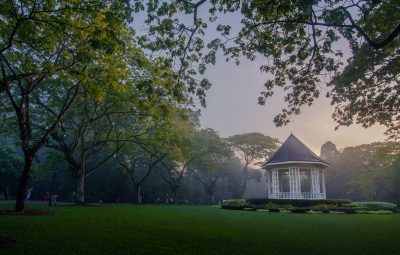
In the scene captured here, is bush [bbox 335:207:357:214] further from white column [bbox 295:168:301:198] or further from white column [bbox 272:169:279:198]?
white column [bbox 272:169:279:198]

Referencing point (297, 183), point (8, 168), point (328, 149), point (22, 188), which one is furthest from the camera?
Result: point (328, 149)

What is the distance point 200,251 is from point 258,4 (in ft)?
22.8

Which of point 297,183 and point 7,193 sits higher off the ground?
point 297,183

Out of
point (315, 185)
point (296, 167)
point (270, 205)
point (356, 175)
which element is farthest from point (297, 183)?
point (356, 175)

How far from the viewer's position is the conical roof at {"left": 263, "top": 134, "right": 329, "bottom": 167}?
112 feet

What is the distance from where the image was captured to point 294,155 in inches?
1363

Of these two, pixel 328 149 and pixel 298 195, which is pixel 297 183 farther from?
pixel 328 149

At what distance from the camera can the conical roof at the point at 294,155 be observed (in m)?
34.2

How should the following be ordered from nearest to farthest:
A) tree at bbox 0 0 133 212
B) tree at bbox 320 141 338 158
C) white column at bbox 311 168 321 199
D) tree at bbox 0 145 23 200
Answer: tree at bbox 0 0 133 212 → white column at bbox 311 168 321 199 → tree at bbox 0 145 23 200 → tree at bbox 320 141 338 158

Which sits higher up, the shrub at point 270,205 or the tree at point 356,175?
the tree at point 356,175

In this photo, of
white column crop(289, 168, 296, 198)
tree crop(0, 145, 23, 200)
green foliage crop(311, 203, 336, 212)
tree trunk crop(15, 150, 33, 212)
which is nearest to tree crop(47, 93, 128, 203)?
tree trunk crop(15, 150, 33, 212)

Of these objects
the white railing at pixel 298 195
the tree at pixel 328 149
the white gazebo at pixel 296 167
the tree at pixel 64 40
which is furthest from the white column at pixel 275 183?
the tree at pixel 328 149

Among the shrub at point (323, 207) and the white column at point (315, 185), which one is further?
the white column at point (315, 185)

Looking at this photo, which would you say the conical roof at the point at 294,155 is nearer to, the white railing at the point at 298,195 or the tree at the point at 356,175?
the white railing at the point at 298,195
